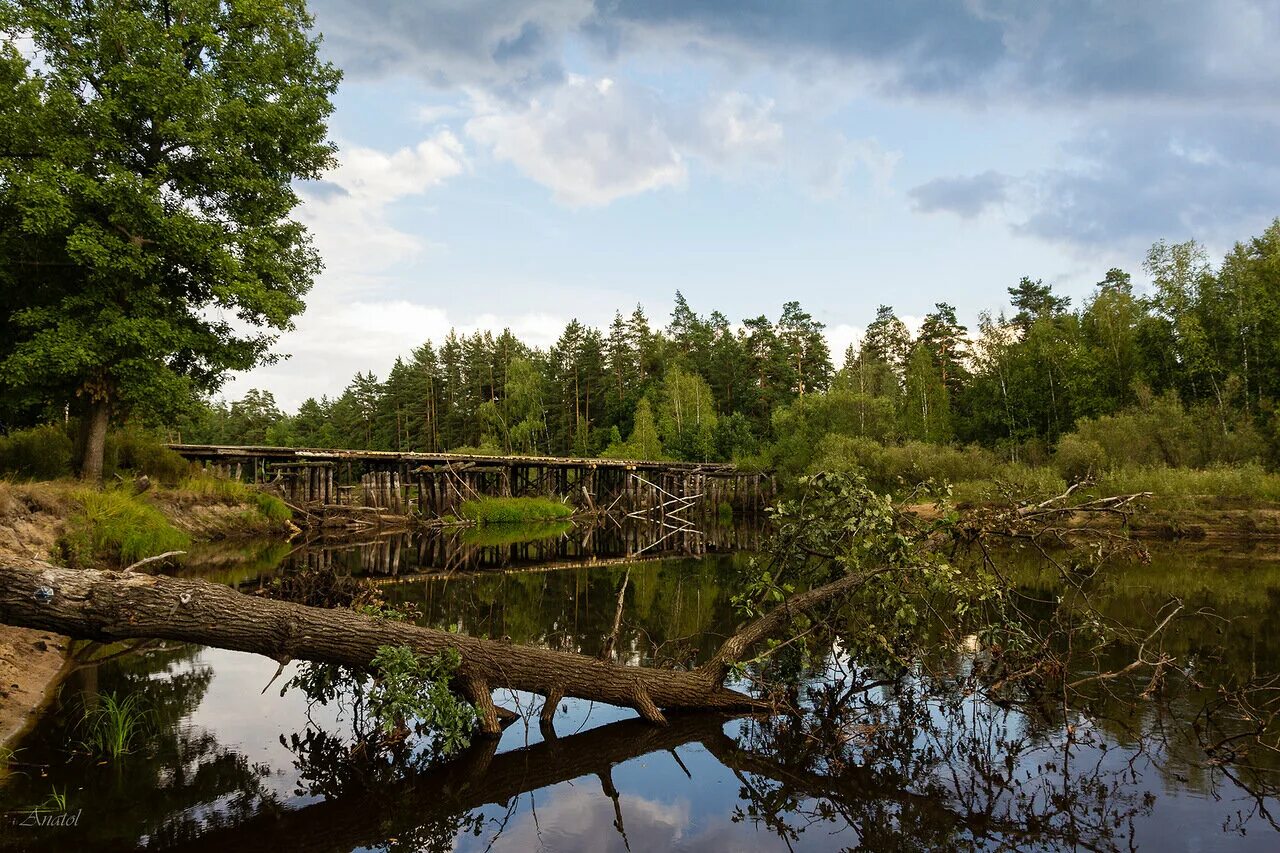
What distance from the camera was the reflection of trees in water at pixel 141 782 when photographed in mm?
4066

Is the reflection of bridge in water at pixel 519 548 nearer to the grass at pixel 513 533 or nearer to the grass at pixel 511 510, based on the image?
the grass at pixel 513 533

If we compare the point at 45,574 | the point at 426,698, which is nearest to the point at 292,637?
the point at 426,698

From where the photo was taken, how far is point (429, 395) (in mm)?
61906

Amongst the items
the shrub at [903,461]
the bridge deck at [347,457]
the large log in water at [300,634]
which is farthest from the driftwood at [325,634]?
the shrub at [903,461]

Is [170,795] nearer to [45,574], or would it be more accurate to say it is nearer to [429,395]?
[45,574]

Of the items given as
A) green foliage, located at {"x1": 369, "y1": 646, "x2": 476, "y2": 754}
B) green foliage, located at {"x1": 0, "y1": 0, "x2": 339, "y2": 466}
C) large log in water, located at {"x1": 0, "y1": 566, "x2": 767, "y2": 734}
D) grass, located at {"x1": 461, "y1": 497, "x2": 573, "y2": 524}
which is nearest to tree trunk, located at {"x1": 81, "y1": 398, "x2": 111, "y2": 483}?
green foliage, located at {"x1": 0, "y1": 0, "x2": 339, "y2": 466}

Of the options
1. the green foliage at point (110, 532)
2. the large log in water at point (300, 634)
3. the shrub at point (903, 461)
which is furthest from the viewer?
the shrub at point (903, 461)

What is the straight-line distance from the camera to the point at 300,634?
16.5 feet

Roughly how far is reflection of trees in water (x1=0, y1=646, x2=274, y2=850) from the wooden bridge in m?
18.7

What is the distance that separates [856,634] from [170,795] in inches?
203

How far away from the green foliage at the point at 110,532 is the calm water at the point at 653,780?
471 cm

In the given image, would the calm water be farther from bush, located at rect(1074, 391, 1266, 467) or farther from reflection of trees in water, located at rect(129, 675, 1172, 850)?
bush, located at rect(1074, 391, 1266, 467)

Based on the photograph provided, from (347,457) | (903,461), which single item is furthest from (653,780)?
(903,461)

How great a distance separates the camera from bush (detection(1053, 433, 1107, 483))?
86.7ft
